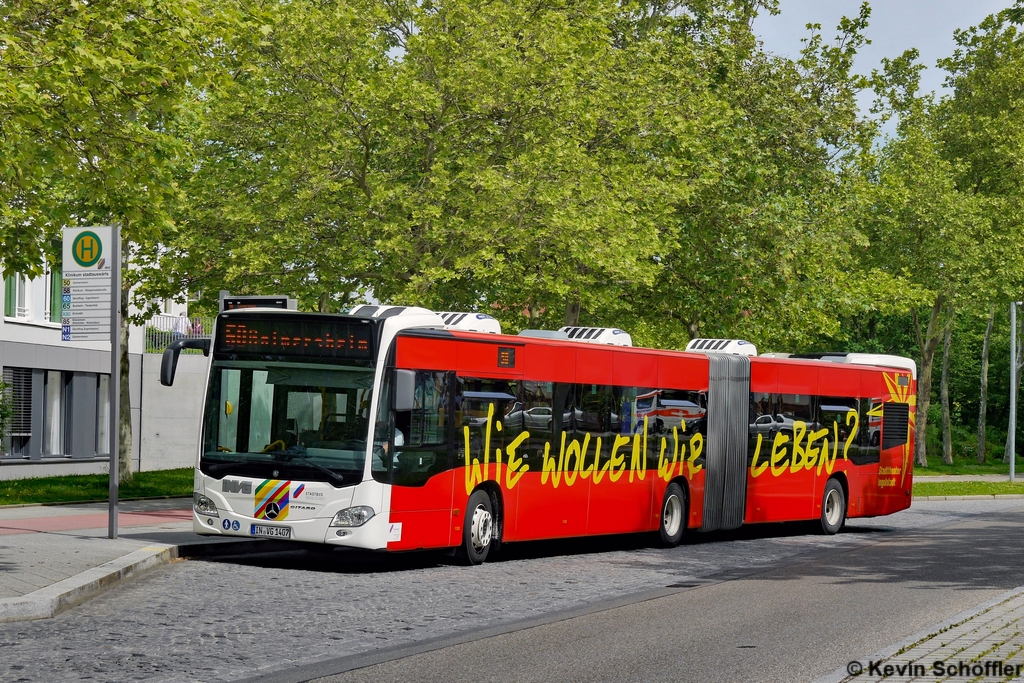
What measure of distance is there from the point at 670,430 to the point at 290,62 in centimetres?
880

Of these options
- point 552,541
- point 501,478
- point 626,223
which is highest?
point 626,223

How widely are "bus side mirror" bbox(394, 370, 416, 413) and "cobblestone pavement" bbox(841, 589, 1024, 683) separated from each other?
21.4 feet

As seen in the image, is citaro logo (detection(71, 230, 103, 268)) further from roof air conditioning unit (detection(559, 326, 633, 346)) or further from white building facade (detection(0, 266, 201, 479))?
white building facade (detection(0, 266, 201, 479))

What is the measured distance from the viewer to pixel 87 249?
15.9m

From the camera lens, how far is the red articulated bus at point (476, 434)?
1498 cm

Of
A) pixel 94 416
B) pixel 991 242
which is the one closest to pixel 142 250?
pixel 94 416

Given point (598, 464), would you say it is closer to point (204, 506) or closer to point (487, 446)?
point (487, 446)

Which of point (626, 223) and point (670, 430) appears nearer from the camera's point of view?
point (670, 430)

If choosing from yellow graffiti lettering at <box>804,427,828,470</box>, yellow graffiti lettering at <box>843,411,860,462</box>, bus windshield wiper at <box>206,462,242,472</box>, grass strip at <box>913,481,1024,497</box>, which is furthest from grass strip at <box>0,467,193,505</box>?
grass strip at <box>913,481,1024,497</box>

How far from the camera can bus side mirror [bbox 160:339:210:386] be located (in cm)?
1538

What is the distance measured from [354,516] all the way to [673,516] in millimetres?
6705

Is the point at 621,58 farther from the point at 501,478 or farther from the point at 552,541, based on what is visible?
the point at 501,478

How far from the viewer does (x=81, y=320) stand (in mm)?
15984

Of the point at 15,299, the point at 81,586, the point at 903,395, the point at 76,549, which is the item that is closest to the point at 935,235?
the point at 903,395
